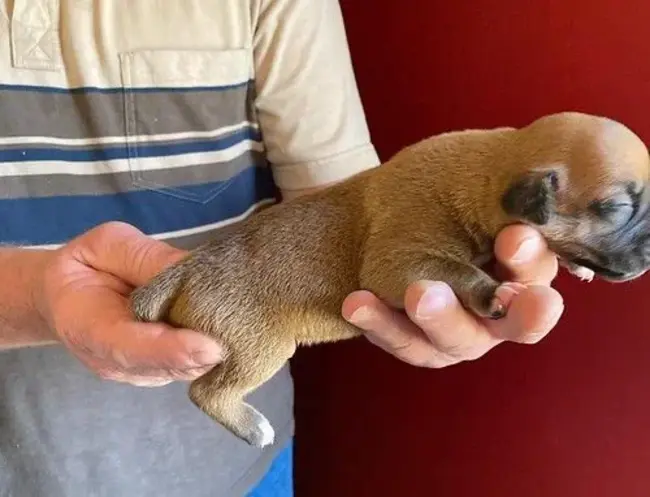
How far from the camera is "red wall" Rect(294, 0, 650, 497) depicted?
1.25m

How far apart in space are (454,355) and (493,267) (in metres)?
0.09

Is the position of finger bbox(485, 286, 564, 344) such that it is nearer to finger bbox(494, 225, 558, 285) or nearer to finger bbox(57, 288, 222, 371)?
finger bbox(494, 225, 558, 285)

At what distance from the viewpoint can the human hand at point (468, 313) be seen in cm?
76

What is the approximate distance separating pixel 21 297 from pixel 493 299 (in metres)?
0.48

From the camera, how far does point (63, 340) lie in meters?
0.91

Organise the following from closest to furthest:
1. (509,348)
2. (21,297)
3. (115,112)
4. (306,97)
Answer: (21,297)
(115,112)
(306,97)
(509,348)

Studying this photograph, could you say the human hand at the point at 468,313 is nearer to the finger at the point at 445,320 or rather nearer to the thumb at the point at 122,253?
the finger at the point at 445,320

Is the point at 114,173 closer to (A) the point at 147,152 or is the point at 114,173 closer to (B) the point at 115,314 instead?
(A) the point at 147,152

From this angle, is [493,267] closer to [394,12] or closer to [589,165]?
[589,165]

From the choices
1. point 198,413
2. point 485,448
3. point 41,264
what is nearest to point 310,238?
point 41,264

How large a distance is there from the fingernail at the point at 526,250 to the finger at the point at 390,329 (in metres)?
0.11

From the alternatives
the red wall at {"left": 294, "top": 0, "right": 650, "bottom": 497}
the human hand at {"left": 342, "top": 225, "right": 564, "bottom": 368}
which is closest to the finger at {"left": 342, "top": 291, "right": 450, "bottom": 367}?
the human hand at {"left": 342, "top": 225, "right": 564, "bottom": 368}

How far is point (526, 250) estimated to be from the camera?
2.63 ft

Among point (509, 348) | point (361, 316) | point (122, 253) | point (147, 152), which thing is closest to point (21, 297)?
point (122, 253)
